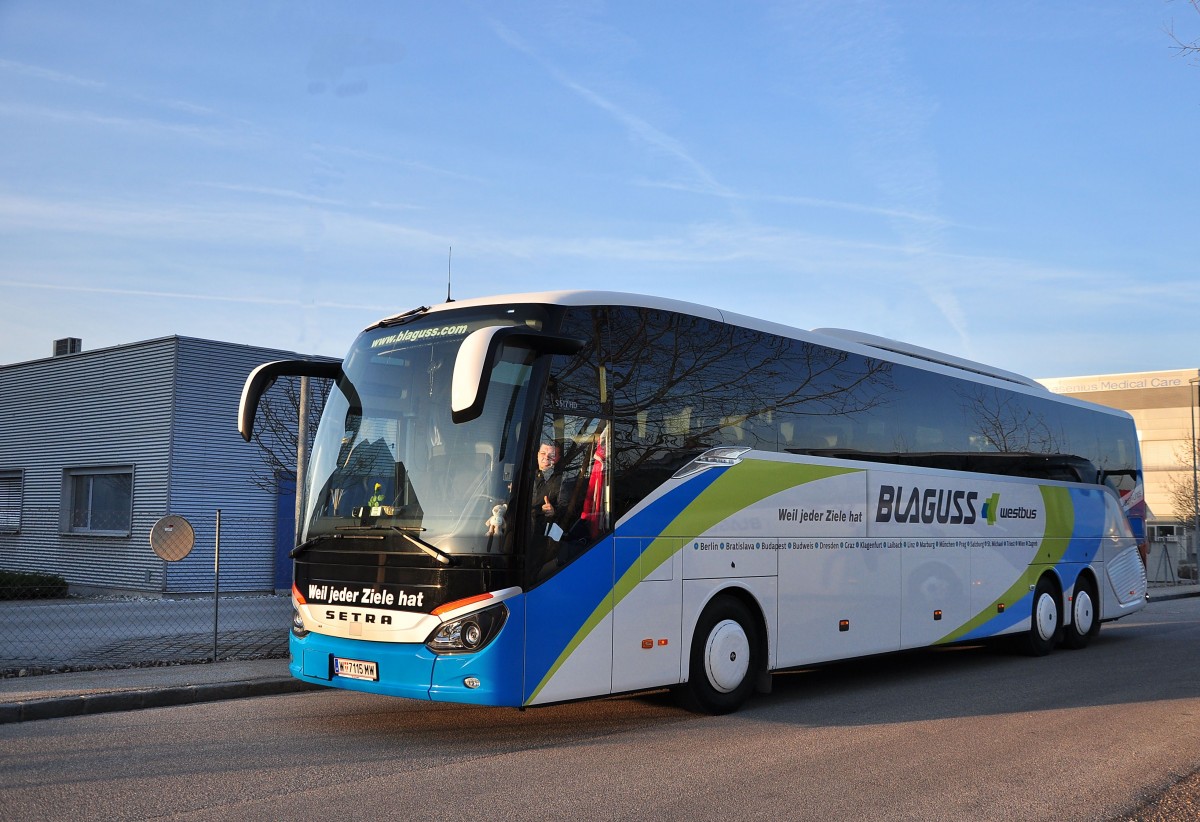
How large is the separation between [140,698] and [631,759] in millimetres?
4879

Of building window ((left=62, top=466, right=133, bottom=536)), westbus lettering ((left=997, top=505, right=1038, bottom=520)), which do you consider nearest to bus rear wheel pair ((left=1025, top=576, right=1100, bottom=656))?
westbus lettering ((left=997, top=505, right=1038, bottom=520))

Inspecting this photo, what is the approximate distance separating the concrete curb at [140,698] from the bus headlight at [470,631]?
11.5 feet

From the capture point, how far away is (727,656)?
33.0ft

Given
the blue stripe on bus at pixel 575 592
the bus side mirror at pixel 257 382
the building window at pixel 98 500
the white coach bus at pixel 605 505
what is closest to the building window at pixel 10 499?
the building window at pixel 98 500

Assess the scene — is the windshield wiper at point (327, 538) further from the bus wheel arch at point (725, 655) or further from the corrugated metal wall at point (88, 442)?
the corrugated metal wall at point (88, 442)

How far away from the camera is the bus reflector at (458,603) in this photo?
323 inches

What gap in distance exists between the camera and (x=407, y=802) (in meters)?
6.65

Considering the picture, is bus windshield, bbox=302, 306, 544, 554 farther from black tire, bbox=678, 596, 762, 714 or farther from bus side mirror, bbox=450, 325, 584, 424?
black tire, bbox=678, 596, 762, 714

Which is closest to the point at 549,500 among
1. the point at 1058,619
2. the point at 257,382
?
the point at 257,382

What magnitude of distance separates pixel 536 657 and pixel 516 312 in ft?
8.96

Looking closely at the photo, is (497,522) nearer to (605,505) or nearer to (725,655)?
(605,505)

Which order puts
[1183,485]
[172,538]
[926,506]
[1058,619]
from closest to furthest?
[172,538]
[926,506]
[1058,619]
[1183,485]

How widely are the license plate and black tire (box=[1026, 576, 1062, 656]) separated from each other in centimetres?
1042

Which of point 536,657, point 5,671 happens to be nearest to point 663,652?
point 536,657
